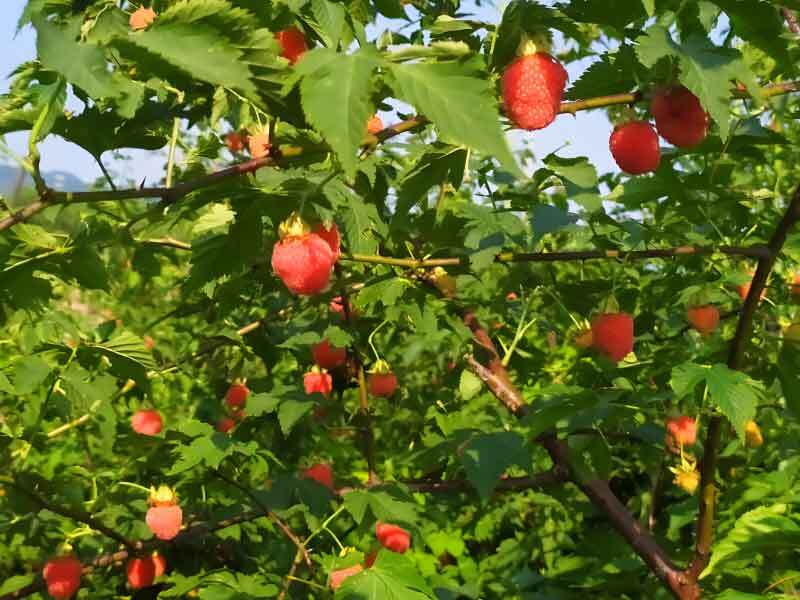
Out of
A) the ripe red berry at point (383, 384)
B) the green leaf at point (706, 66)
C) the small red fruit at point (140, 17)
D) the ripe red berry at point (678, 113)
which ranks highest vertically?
the green leaf at point (706, 66)

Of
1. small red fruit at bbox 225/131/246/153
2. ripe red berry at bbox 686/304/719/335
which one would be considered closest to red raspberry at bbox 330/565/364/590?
ripe red berry at bbox 686/304/719/335

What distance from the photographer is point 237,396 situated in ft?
10.6

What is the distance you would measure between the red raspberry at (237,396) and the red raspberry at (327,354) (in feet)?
1.38

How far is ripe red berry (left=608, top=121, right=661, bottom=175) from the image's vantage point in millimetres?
Result: 1554

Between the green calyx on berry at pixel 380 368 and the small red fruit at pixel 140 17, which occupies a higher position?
the small red fruit at pixel 140 17

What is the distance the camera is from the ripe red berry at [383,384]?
291 cm

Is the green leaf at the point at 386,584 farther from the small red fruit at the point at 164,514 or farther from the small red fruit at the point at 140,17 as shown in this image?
the small red fruit at the point at 140,17

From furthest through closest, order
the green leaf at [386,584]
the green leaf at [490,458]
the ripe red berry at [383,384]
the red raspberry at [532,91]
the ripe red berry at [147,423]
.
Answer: the ripe red berry at [147,423] → the ripe red berry at [383,384] → the green leaf at [490,458] → the green leaf at [386,584] → the red raspberry at [532,91]

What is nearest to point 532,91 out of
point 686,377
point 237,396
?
point 686,377

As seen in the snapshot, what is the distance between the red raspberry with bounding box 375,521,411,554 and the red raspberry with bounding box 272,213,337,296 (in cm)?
118

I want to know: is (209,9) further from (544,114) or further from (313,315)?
(313,315)

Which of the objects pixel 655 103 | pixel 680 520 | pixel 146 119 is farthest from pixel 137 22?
pixel 680 520

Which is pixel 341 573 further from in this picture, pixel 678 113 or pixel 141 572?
pixel 678 113

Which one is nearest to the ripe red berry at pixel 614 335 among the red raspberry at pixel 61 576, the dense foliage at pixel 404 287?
the dense foliage at pixel 404 287
